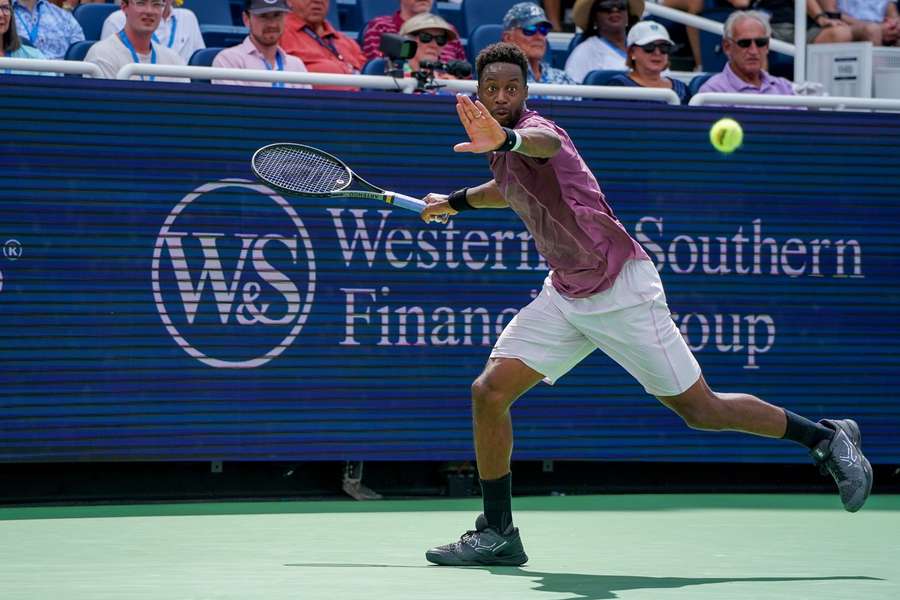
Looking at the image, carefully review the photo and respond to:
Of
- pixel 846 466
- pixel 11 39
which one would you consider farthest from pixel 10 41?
pixel 846 466

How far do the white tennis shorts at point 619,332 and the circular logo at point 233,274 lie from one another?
2194 millimetres

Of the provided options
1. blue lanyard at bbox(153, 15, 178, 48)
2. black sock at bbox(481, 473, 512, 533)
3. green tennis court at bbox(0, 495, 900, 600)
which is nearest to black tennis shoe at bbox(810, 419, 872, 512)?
green tennis court at bbox(0, 495, 900, 600)

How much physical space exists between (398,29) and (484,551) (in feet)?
15.4

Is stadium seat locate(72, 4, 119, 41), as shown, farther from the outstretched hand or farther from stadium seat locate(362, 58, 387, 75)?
the outstretched hand

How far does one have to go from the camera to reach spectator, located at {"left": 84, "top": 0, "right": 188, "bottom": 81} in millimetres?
7926

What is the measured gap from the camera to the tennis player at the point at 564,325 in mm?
5707

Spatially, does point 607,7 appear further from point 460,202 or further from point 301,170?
point 460,202

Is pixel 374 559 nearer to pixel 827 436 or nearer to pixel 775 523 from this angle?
pixel 827 436

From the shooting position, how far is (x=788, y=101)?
847cm

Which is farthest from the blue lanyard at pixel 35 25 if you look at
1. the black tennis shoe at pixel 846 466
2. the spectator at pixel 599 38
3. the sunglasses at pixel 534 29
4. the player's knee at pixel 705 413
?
the black tennis shoe at pixel 846 466

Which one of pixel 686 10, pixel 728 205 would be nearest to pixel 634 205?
pixel 728 205

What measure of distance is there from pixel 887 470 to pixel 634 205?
2297 mm

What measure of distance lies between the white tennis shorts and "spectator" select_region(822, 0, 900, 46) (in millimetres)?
6453

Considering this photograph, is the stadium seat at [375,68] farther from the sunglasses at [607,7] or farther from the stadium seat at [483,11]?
the stadium seat at [483,11]
